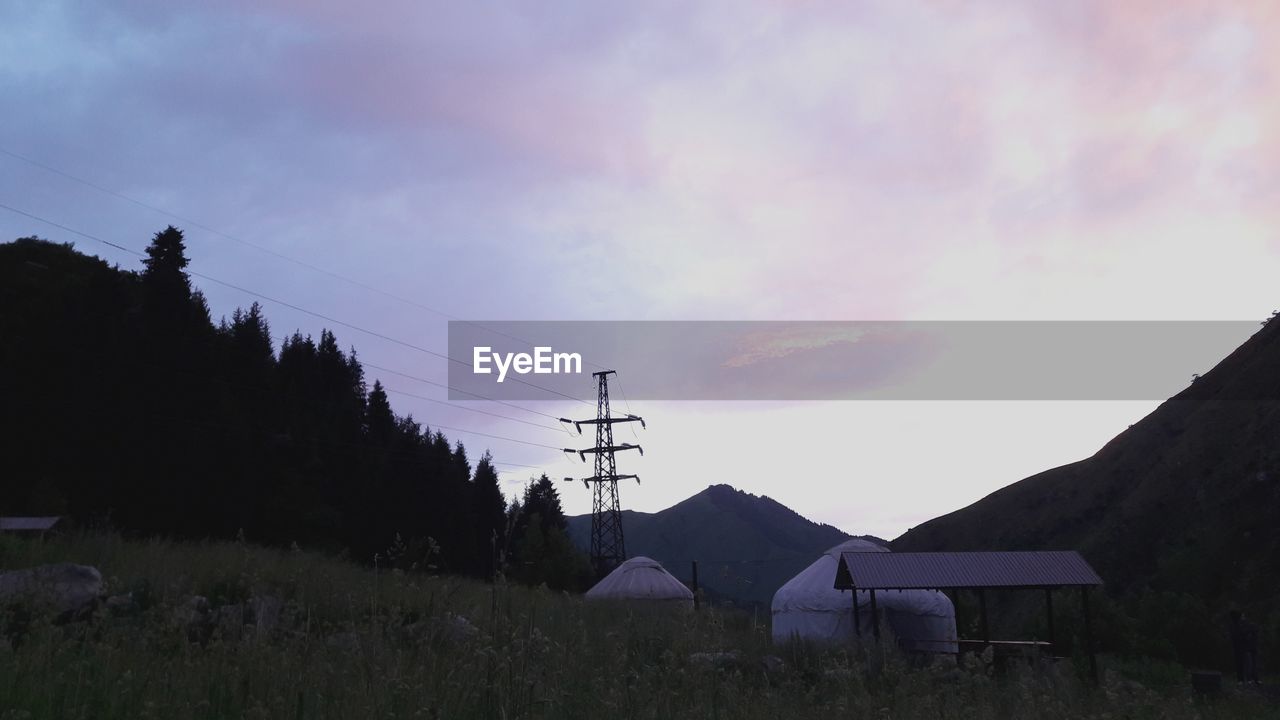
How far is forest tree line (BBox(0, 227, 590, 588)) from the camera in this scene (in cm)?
2898

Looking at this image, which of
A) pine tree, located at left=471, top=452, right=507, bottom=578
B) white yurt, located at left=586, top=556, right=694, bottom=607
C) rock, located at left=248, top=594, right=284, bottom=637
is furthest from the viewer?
pine tree, located at left=471, top=452, right=507, bottom=578

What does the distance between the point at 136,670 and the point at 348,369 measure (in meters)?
46.3

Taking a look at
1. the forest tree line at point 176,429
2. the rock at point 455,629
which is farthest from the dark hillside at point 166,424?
the rock at point 455,629

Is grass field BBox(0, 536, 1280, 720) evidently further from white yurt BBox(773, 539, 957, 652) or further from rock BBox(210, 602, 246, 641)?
white yurt BBox(773, 539, 957, 652)

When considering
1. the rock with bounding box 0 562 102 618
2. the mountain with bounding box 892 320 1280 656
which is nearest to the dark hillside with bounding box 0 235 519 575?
the rock with bounding box 0 562 102 618

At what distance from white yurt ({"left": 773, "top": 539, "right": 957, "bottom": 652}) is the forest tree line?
841 cm

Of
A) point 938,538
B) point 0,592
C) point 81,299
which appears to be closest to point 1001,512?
point 938,538

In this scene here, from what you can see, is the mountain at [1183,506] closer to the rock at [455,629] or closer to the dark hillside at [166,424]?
the rock at [455,629]

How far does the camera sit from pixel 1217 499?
43.0 meters

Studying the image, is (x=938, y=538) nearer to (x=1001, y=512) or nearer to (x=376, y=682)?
(x=1001, y=512)

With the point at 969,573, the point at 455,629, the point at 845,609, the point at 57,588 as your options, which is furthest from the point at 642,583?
the point at 455,629

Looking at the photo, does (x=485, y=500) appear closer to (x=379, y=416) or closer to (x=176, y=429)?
Result: (x=379, y=416)

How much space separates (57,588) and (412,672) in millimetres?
4176

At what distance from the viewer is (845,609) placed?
83.9 feet
